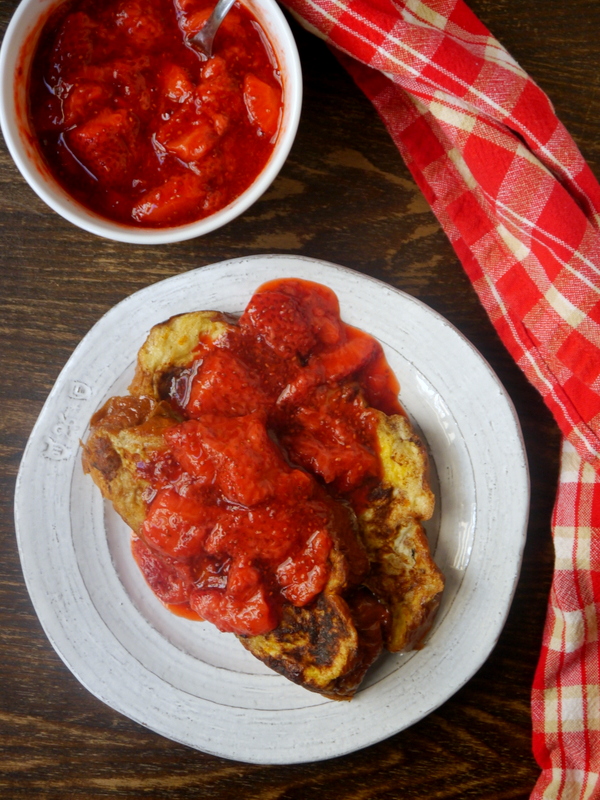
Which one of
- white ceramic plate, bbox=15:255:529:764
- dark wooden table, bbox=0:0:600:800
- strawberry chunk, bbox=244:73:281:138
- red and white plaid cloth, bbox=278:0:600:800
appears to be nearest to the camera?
strawberry chunk, bbox=244:73:281:138

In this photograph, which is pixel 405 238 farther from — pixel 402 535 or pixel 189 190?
pixel 402 535

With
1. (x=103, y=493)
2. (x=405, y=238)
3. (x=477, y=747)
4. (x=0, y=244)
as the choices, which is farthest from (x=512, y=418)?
(x=0, y=244)

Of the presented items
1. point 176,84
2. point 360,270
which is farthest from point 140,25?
point 360,270

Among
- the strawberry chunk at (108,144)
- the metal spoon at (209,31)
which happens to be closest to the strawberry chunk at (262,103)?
the metal spoon at (209,31)

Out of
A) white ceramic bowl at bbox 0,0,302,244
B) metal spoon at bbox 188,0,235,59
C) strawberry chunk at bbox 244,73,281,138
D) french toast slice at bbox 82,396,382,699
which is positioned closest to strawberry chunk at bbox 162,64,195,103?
metal spoon at bbox 188,0,235,59

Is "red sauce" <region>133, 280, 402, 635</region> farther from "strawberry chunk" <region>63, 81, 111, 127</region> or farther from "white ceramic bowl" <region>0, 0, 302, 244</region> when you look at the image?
"strawberry chunk" <region>63, 81, 111, 127</region>

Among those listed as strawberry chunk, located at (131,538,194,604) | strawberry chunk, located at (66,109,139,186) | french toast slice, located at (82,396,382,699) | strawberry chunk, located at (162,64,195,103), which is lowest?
strawberry chunk, located at (131,538,194,604)

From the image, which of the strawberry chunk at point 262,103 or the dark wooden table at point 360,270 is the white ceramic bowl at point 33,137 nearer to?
the strawberry chunk at point 262,103
